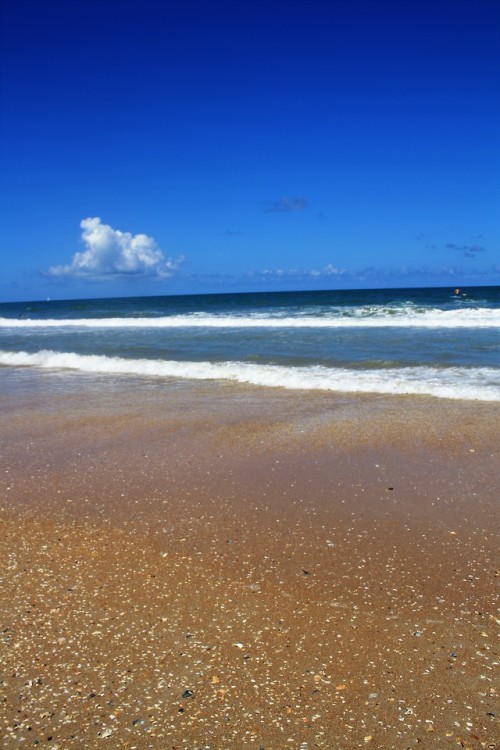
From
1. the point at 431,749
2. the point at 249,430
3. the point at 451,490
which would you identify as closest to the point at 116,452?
the point at 249,430

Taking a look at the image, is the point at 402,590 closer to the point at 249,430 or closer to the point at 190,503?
the point at 190,503

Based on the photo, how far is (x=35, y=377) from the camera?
11.7 m

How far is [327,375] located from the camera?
408 inches

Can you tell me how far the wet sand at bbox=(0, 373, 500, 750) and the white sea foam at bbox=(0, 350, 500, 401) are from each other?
8.50ft

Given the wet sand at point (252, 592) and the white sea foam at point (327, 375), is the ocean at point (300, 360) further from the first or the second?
the wet sand at point (252, 592)

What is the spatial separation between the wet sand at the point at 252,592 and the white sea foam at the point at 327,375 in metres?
2.59

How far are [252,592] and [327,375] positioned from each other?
7.49m

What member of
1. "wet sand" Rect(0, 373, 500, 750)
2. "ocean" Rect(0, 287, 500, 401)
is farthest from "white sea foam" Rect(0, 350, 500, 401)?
"wet sand" Rect(0, 373, 500, 750)

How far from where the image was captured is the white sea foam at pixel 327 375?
8.82 metres

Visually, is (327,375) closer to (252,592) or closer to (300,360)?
(300,360)

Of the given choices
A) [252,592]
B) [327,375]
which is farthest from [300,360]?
[252,592]

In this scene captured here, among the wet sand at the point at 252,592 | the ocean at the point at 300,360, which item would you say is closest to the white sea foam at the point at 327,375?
the ocean at the point at 300,360

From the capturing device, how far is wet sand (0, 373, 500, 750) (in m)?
2.21

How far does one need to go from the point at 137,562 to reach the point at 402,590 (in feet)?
5.35
